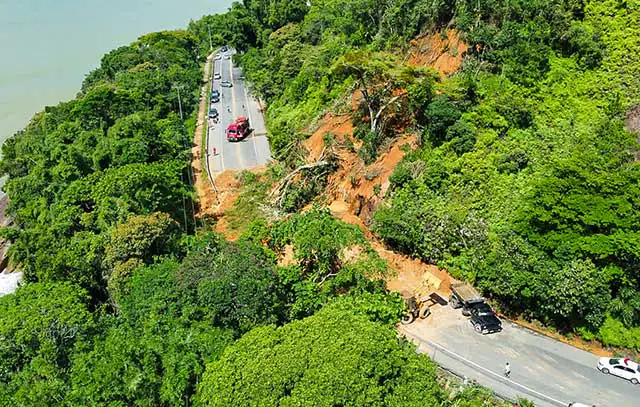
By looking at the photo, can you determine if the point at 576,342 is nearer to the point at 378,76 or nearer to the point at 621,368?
the point at 621,368

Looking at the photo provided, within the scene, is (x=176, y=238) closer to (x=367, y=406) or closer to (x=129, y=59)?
(x=367, y=406)

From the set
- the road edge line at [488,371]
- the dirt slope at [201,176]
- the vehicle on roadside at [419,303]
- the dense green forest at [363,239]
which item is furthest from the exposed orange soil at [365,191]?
the dirt slope at [201,176]

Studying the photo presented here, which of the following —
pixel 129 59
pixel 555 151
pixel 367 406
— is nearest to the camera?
pixel 367 406

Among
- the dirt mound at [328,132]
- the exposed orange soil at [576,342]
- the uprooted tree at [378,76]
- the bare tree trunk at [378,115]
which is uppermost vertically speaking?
the uprooted tree at [378,76]

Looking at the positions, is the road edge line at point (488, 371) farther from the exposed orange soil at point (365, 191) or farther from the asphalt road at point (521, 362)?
the exposed orange soil at point (365, 191)

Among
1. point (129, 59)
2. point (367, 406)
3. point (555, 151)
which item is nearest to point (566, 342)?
point (555, 151)

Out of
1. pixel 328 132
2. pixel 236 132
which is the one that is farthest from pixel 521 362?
pixel 236 132
